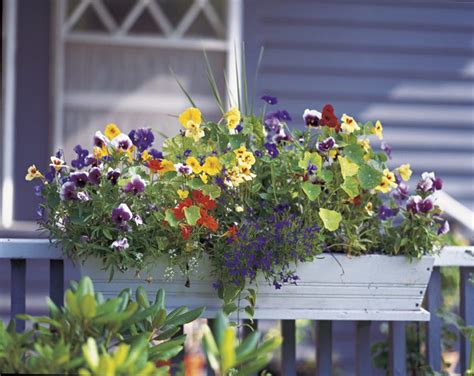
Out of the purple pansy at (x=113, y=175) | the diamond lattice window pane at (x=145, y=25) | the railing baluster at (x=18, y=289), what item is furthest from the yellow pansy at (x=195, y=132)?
the diamond lattice window pane at (x=145, y=25)

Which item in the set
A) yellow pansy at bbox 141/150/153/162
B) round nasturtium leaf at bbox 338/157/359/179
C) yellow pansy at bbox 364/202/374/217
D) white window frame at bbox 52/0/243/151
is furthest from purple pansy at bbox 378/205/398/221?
white window frame at bbox 52/0/243/151

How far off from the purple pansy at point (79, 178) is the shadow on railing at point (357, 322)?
0.28 m

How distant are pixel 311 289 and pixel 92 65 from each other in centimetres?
229

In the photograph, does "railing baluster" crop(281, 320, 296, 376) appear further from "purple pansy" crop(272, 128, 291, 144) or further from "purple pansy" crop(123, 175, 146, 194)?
"purple pansy" crop(123, 175, 146, 194)

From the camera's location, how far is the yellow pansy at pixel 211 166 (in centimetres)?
166

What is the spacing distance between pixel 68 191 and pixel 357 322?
88 centimetres

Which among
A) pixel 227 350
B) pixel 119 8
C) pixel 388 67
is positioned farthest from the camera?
pixel 388 67

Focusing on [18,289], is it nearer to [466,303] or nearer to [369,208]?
[369,208]

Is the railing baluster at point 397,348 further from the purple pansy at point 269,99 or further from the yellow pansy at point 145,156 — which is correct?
the yellow pansy at point 145,156

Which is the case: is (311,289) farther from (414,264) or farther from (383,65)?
(383,65)

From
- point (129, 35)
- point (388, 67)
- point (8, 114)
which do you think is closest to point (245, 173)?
point (129, 35)

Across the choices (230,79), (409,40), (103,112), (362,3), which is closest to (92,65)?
(103,112)

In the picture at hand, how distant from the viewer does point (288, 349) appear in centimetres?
200

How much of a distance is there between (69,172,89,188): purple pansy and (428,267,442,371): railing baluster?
1.03m
